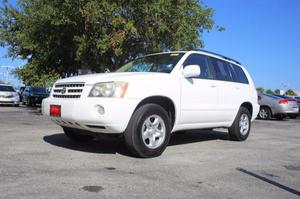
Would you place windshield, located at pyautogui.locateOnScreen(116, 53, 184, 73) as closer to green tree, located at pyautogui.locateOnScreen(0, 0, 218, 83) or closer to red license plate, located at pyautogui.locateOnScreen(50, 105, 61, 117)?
red license plate, located at pyautogui.locateOnScreen(50, 105, 61, 117)

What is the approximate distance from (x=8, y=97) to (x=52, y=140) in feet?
54.5

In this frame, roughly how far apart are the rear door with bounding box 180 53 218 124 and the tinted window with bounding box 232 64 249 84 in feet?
4.15

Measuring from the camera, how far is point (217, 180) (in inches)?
184

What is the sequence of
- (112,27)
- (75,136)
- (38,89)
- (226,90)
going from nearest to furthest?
(75,136), (226,90), (112,27), (38,89)

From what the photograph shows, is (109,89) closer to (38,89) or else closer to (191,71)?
(191,71)

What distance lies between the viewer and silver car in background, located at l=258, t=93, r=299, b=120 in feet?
58.6

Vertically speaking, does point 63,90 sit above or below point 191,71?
below

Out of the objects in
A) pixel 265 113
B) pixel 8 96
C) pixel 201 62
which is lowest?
pixel 265 113

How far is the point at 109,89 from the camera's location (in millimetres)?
5562

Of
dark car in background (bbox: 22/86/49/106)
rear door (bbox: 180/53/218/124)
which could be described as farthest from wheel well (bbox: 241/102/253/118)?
dark car in background (bbox: 22/86/49/106)

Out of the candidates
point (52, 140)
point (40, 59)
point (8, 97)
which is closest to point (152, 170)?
point (52, 140)

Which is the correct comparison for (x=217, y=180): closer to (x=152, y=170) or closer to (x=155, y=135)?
(x=152, y=170)

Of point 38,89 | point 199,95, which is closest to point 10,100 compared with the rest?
point 38,89

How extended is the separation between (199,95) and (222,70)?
1.33 metres
